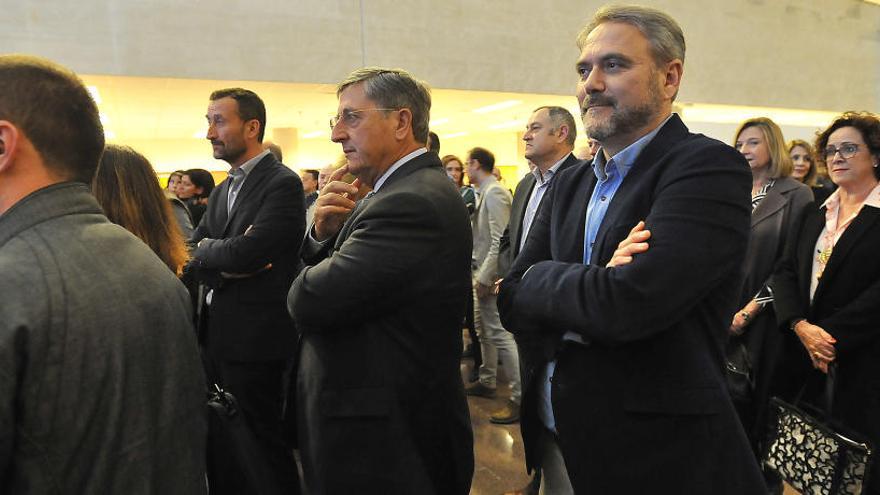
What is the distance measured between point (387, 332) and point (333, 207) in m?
0.50

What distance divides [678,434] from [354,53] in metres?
6.71

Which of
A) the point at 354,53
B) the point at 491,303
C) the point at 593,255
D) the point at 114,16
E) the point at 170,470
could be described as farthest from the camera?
the point at 354,53

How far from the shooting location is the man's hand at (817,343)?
2.27 meters

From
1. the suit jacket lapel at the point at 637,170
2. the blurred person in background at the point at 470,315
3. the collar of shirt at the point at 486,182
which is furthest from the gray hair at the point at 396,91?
the collar of shirt at the point at 486,182

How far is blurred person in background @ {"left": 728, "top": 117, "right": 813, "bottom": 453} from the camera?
2584mm

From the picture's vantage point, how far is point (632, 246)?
1.25 m

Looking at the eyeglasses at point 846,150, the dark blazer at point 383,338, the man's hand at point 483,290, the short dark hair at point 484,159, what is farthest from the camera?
the short dark hair at point 484,159

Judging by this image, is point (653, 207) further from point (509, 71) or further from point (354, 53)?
point (509, 71)

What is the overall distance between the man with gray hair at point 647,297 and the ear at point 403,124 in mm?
634

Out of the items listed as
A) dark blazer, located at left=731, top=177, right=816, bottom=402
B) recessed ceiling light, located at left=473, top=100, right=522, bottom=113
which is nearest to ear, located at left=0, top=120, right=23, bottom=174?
dark blazer, located at left=731, top=177, right=816, bottom=402

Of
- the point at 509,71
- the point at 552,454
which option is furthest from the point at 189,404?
the point at 509,71

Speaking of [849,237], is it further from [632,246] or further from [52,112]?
[52,112]

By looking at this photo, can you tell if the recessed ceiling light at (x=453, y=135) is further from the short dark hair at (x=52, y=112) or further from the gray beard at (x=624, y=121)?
the short dark hair at (x=52, y=112)

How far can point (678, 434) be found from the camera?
126 cm
